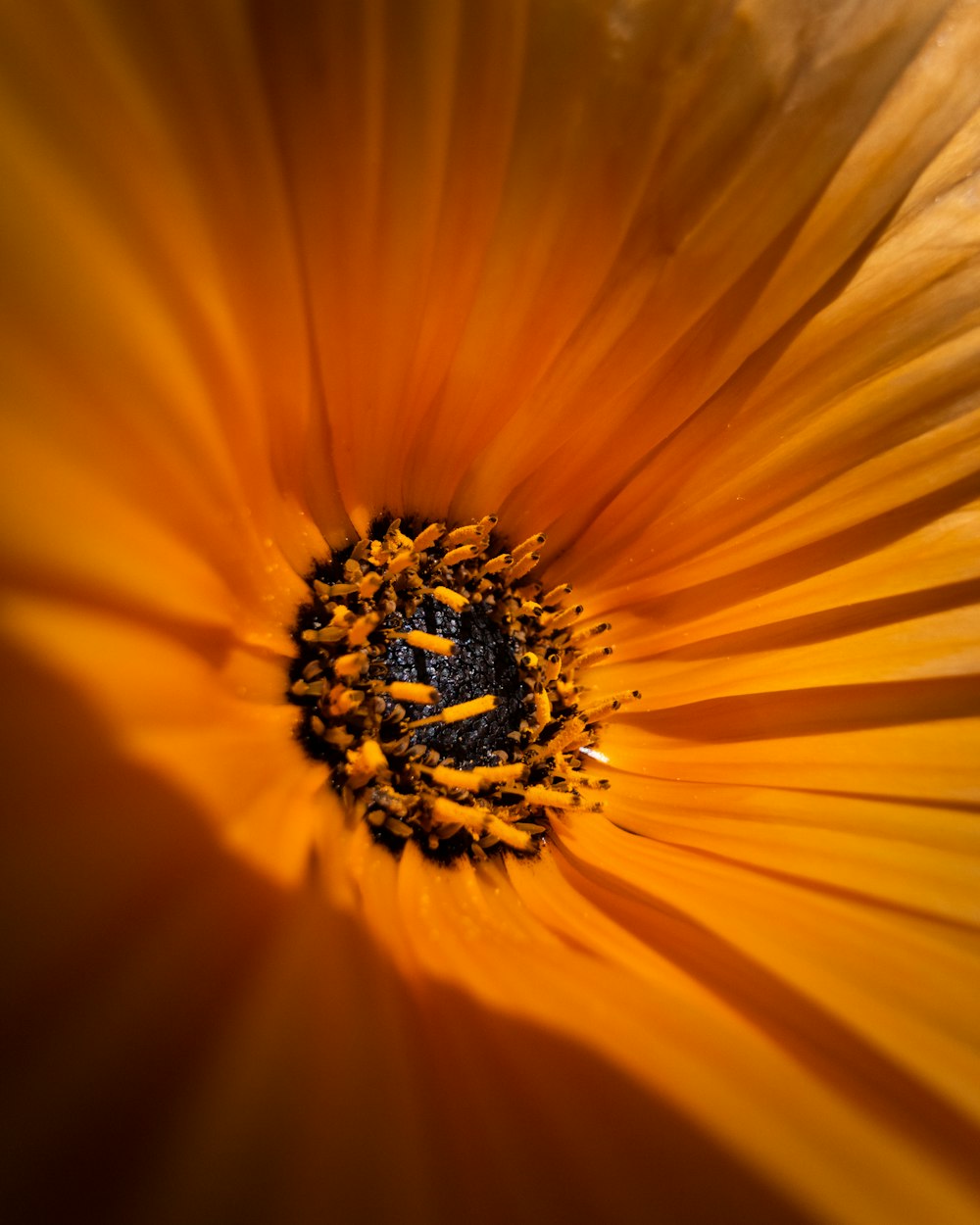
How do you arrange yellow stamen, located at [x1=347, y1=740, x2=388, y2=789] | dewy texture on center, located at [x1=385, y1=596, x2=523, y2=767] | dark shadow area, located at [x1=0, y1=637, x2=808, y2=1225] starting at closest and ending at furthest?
1. dark shadow area, located at [x1=0, y1=637, x2=808, y2=1225]
2. yellow stamen, located at [x1=347, y1=740, x2=388, y2=789]
3. dewy texture on center, located at [x1=385, y1=596, x2=523, y2=767]

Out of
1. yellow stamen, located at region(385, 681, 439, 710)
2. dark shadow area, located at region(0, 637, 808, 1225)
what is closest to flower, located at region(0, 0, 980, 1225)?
dark shadow area, located at region(0, 637, 808, 1225)

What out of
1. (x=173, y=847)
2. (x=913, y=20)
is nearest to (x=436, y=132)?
(x=913, y=20)

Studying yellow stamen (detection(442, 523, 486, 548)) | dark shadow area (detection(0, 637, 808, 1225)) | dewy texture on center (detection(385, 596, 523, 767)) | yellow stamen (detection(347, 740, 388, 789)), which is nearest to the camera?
dark shadow area (detection(0, 637, 808, 1225))

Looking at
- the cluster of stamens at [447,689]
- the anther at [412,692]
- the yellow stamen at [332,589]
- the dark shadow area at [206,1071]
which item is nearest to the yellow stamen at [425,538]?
the cluster of stamens at [447,689]

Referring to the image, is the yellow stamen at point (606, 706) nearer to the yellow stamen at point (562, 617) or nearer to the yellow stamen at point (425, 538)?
the yellow stamen at point (562, 617)

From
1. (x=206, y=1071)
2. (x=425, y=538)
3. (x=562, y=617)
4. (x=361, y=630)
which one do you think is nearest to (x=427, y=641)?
(x=361, y=630)

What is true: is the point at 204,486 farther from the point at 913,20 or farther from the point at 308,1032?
the point at 913,20

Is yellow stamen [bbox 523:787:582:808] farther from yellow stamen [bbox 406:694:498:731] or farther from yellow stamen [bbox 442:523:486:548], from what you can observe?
yellow stamen [bbox 442:523:486:548]
